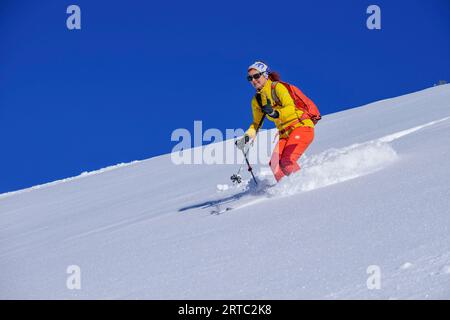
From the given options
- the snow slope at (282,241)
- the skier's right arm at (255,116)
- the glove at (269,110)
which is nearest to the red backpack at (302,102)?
the glove at (269,110)

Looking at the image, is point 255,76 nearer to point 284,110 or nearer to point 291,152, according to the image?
point 284,110

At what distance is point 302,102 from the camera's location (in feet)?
22.2

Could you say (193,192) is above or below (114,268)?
above

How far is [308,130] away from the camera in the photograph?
22.0 ft

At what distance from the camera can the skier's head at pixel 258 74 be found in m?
6.62

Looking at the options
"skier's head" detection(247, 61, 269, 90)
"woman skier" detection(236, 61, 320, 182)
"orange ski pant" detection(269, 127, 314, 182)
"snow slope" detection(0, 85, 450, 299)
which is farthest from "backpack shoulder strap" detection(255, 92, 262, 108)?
"snow slope" detection(0, 85, 450, 299)

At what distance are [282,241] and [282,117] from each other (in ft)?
9.87

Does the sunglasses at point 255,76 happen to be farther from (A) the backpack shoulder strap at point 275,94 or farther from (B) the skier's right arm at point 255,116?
(B) the skier's right arm at point 255,116

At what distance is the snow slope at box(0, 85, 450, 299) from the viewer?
2986 millimetres

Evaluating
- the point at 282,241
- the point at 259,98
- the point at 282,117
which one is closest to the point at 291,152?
the point at 282,117

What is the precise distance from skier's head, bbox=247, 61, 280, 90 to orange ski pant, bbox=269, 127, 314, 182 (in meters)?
0.64
